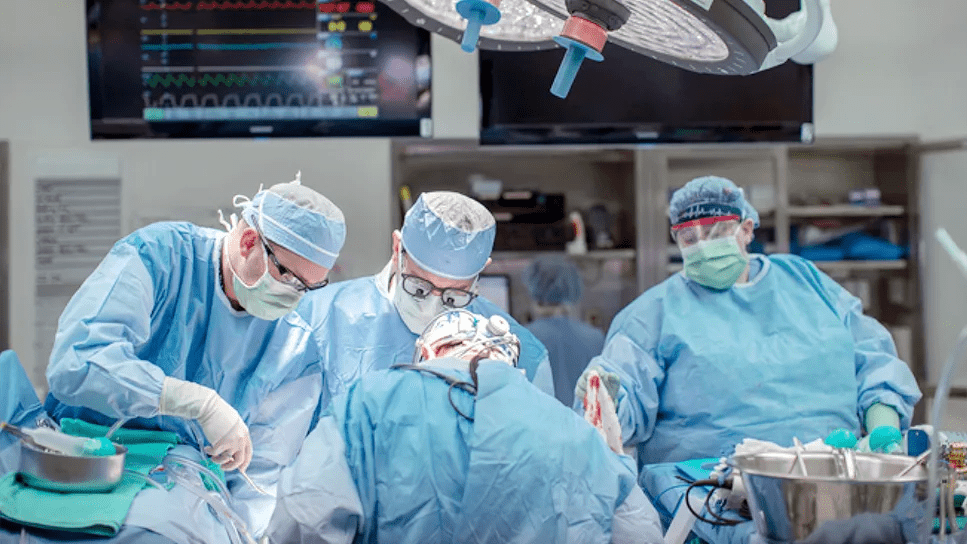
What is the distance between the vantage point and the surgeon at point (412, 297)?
7.77 ft

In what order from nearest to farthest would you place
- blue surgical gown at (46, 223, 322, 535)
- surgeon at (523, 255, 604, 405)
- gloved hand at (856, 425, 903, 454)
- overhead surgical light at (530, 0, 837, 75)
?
overhead surgical light at (530, 0, 837, 75)
blue surgical gown at (46, 223, 322, 535)
gloved hand at (856, 425, 903, 454)
surgeon at (523, 255, 604, 405)

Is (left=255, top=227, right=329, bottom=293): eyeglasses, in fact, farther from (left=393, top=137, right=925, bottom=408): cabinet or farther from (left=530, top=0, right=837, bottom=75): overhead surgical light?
(left=393, top=137, right=925, bottom=408): cabinet

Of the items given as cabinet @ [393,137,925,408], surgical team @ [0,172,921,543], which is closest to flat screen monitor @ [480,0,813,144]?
cabinet @ [393,137,925,408]

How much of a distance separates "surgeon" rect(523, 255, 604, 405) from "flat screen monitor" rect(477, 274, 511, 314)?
15cm

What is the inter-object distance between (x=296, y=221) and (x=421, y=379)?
25.6 inches

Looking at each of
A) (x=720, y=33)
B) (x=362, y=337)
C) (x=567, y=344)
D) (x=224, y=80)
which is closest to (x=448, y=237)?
(x=362, y=337)

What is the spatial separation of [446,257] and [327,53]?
5.10 feet

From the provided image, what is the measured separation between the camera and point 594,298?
434 cm

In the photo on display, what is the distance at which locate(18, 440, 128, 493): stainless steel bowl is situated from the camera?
1602mm

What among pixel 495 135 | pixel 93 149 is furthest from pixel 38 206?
pixel 495 135

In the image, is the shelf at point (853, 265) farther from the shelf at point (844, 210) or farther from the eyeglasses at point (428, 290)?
the eyeglasses at point (428, 290)

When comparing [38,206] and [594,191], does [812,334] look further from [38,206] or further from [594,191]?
[38,206]

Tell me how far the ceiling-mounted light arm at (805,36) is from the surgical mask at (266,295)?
118cm

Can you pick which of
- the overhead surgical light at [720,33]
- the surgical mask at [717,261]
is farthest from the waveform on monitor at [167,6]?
the overhead surgical light at [720,33]
